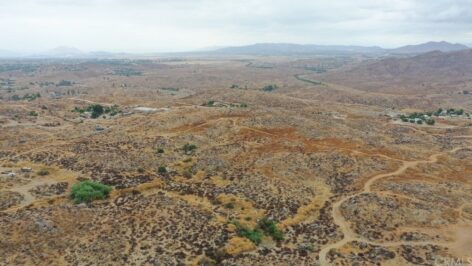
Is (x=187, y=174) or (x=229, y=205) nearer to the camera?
(x=229, y=205)

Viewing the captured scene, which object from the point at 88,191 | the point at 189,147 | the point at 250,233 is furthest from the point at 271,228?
the point at 189,147

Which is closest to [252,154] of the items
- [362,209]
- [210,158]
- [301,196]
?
[210,158]

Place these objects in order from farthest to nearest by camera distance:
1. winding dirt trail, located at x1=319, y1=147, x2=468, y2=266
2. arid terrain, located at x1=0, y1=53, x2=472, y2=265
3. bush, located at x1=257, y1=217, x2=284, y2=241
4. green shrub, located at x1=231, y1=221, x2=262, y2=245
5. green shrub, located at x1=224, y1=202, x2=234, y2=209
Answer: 1. green shrub, located at x1=224, y1=202, x2=234, y2=209
2. bush, located at x1=257, y1=217, x2=284, y2=241
3. green shrub, located at x1=231, y1=221, x2=262, y2=245
4. winding dirt trail, located at x1=319, y1=147, x2=468, y2=266
5. arid terrain, located at x1=0, y1=53, x2=472, y2=265

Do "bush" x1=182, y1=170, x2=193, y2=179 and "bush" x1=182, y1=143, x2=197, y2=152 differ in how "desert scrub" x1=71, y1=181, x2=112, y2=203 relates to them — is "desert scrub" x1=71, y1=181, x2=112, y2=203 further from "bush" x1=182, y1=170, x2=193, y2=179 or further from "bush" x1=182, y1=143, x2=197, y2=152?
"bush" x1=182, y1=143, x2=197, y2=152

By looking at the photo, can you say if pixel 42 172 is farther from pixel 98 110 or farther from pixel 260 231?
pixel 98 110

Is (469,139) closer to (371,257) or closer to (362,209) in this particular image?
(362,209)

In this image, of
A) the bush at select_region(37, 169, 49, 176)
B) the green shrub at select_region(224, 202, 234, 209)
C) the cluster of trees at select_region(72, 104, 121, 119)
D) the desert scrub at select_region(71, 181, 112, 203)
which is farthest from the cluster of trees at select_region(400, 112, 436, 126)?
the bush at select_region(37, 169, 49, 176)
